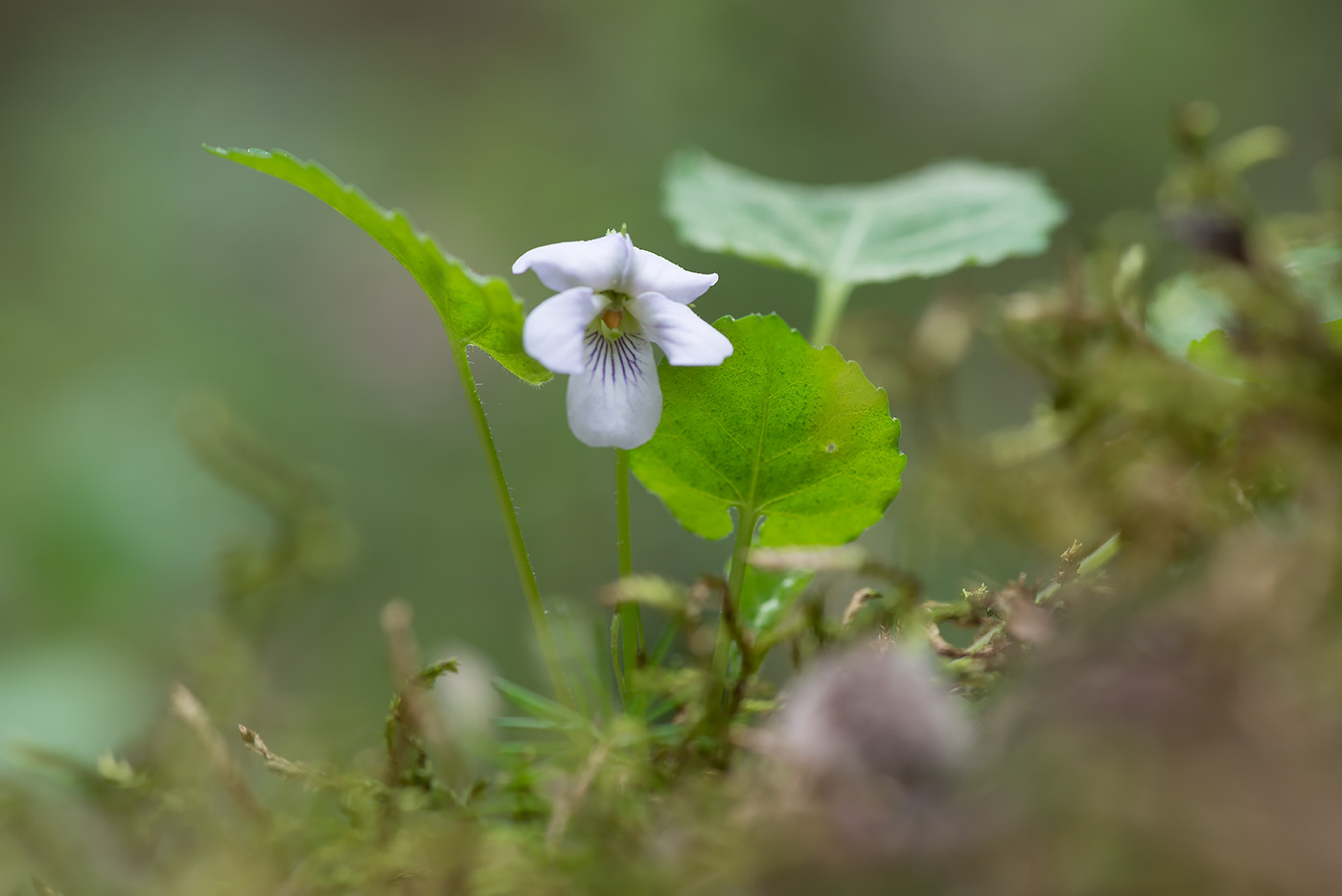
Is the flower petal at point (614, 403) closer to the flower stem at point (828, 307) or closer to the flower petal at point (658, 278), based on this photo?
the flower petal at point (658, 278)

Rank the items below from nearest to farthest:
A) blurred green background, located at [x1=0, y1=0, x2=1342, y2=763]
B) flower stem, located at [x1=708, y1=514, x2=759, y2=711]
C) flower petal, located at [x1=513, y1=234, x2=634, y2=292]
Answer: flower stem, located at [x1=708, y1=514, x2=759, y2=711] → flower petal, located at [x1=513, y1=234, x2=634, y2=292] → blurred green background, located at [x1=0, y1=0, x2=1342, y2=763]

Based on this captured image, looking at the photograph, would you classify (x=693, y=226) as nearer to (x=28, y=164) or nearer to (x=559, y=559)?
(x=559, y=559)

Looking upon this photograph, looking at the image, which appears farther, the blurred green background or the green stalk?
the blurred green background

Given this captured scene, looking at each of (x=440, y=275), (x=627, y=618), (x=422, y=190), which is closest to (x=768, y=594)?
(x=627, y=618)

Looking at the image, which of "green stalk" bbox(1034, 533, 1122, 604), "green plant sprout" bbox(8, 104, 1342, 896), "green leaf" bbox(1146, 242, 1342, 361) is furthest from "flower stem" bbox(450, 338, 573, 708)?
"green leaf" bbox(1146, 242, 1342, 361)

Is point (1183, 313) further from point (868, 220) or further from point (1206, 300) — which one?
point (868, 220)

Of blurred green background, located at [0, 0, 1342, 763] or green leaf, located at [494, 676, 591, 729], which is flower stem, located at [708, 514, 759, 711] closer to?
green leaf, located at [494, 676, 591, 729]

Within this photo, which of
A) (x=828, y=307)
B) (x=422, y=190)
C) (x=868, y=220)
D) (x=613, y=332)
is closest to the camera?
(x=613, y=332)

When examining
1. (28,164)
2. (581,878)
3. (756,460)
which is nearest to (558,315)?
(756,460)
